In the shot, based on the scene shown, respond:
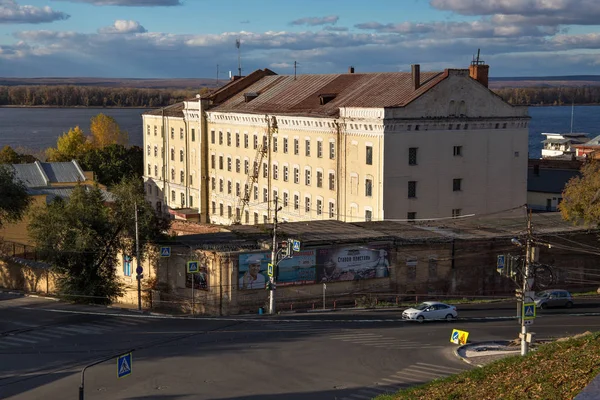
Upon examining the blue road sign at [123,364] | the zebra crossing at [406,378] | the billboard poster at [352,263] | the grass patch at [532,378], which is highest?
the grass patch at [532,378]

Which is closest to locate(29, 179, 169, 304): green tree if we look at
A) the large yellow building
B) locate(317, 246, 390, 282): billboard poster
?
locate(317, 246, 390, 282): billboard poster

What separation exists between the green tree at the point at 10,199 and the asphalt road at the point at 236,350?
949cm

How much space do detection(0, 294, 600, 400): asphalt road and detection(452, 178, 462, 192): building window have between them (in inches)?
715

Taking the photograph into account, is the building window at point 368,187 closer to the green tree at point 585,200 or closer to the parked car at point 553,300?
the green tree at point 585,200

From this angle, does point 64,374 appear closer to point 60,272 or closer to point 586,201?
point 60,272

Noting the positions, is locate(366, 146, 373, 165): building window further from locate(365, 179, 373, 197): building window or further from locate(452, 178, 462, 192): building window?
locate(452, 178, 462, 192): building window

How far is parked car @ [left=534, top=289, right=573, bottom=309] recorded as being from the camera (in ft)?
162

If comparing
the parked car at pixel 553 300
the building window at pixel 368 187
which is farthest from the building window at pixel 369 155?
the parked car at pixel 553 300

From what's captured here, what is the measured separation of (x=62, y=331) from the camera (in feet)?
136

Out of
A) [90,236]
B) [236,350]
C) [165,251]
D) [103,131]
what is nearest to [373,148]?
[165,251]

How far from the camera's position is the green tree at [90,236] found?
5006 cm

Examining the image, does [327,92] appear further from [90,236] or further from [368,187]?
[90,236]

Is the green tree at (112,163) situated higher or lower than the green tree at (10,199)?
lower

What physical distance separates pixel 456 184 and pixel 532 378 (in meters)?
45.9
